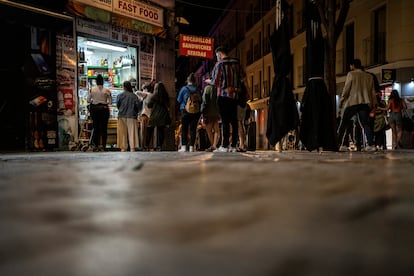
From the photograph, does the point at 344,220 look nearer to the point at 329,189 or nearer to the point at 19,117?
the point at 329,189

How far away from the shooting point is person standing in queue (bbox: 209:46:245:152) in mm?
5688

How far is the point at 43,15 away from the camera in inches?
295

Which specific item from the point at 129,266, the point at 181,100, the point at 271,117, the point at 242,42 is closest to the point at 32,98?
the point at 181,100

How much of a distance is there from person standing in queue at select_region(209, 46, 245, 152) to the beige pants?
241 cm

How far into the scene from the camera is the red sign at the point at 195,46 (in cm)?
1204

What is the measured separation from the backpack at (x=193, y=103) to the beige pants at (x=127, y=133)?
1220mm

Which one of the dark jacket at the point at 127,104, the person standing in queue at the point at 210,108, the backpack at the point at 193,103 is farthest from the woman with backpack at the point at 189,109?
the dark jacket at the point at 127,104

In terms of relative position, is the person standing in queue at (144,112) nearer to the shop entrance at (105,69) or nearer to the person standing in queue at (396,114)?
the shop entrance at (105,69)

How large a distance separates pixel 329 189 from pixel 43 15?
7.65m

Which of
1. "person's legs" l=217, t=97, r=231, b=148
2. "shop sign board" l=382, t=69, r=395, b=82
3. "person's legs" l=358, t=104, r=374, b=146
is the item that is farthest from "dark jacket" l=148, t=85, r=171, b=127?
"shop sign board" l=382, t=69, r=395, b=82

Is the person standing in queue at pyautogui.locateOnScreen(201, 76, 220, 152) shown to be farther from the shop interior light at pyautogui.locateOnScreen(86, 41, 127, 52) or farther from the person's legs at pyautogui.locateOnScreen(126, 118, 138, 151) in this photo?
the shop interior light at pyautogui.locateOnScreen(86, 41, 127, 52)

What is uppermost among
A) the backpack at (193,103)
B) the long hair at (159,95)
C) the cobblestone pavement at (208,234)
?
the long hair at (159,95)

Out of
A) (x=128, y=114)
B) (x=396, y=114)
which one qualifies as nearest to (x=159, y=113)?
(x=128, y=114)

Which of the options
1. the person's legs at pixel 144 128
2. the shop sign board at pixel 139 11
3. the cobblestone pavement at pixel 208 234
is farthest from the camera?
the shop sign board at pixel 139 11
